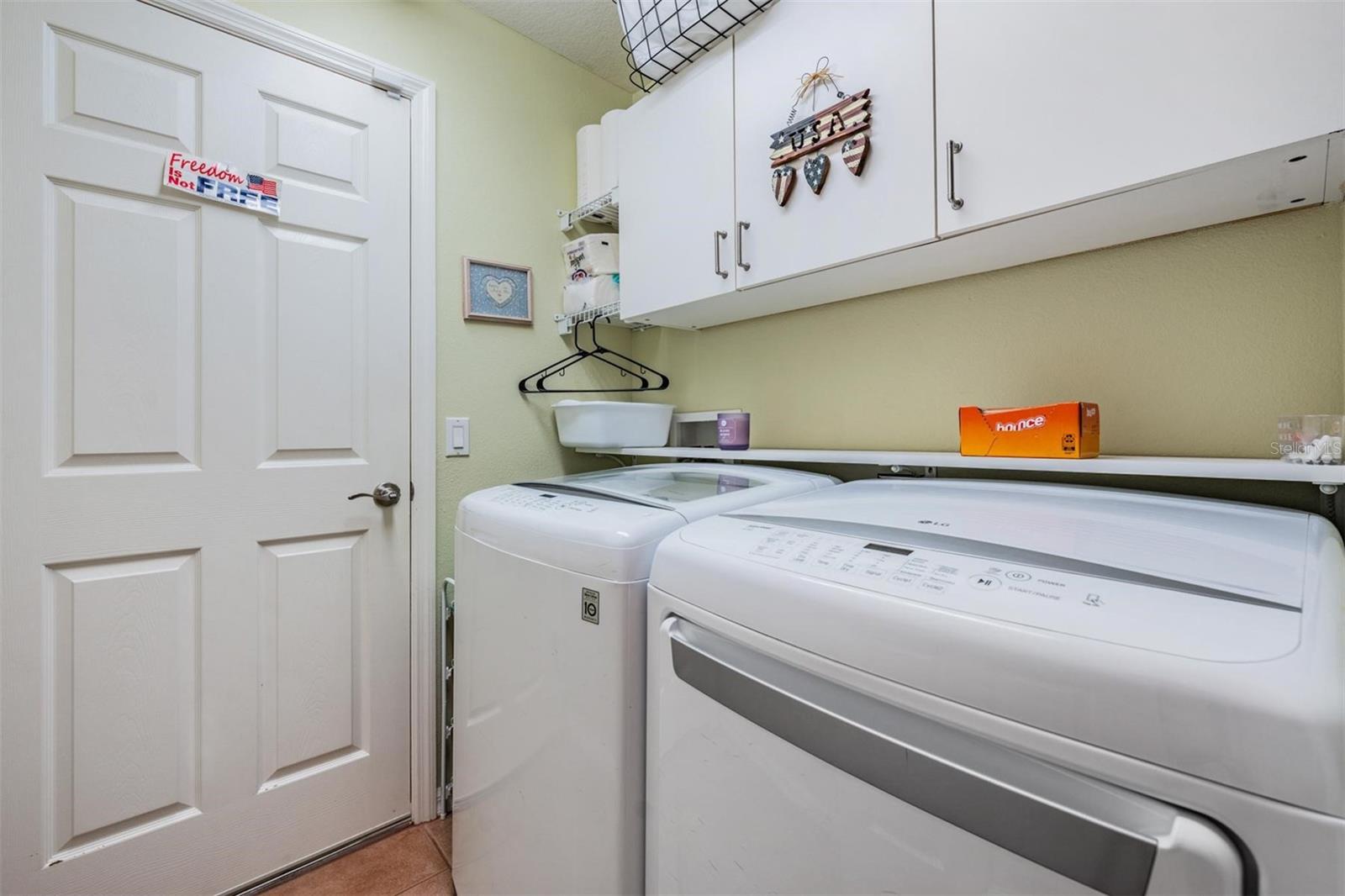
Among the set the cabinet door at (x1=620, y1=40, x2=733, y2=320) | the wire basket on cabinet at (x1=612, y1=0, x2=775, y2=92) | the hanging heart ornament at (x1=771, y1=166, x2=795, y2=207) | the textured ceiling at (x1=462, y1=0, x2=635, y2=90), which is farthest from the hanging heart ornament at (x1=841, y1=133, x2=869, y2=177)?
the textured ceiling at (x1=462, y1=0, x2=635, y2=90)

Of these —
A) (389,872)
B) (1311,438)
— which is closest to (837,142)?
(1311,438)

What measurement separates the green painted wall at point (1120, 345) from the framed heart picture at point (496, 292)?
95 centimetres

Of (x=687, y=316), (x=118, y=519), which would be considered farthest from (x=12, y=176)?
(x=687, y=316)

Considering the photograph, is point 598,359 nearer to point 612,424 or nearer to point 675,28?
point 612,424

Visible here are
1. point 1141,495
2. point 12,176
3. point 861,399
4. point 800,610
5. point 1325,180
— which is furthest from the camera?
point 861,399

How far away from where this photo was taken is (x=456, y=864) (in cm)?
133

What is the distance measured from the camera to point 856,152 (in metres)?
1.10

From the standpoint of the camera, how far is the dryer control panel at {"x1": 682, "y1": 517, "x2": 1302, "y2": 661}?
0.43 meters

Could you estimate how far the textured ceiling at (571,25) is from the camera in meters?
1.77

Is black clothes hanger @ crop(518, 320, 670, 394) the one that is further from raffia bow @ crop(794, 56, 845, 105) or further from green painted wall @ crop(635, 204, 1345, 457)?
raffia bow @ crop(794, 56, 845, 105)

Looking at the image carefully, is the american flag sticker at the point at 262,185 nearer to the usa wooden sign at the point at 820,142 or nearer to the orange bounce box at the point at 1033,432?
the usa wooden sign at the point at 820,142

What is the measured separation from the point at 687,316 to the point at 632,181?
0.44m

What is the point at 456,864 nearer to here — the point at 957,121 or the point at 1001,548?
the point at 1001,548

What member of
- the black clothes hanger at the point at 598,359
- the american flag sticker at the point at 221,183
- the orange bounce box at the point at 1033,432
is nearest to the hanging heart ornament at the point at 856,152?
the orange bounce box at the point at 1033,432
